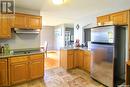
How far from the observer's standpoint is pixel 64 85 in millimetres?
3250

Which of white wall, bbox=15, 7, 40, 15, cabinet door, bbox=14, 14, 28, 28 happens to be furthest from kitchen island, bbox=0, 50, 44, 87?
white wall, bbox=15, 7, 40, 15

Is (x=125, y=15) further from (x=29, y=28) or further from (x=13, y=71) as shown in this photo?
(x=13, y=71)

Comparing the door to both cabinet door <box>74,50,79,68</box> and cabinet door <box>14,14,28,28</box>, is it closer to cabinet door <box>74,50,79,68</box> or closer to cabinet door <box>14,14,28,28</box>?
cabinet door <box>74,50,79,68</box>

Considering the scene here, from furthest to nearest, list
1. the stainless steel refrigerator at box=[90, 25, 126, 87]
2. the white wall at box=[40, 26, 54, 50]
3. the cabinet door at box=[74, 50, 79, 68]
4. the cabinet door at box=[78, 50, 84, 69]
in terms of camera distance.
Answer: the white wall at box=[40, 26, 54, 50]
the cabinet door at box=[74, 50, 79, 68]
the cabinet door at box=[78, 50, 84, 69]
the stainless steel refrigerator at box=[90, 25, 126, 87]

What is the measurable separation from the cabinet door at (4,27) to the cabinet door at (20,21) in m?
0.24

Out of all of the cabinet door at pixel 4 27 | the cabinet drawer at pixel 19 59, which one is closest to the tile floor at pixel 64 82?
the cabinet drawer at pixel 19 59

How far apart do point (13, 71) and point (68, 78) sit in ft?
5.58

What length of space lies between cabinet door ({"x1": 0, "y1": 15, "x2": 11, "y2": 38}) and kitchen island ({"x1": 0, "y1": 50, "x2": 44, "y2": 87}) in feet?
1.98

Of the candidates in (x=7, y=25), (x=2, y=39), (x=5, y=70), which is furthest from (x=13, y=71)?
(x=7, y=25)

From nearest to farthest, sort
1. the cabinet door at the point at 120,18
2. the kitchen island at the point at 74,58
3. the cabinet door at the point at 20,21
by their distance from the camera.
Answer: the cabinet door at the point at 120,18, the cabinet door at the point at 20,21, the kitchen island at the point at 74,58

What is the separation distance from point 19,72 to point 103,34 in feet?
8.57

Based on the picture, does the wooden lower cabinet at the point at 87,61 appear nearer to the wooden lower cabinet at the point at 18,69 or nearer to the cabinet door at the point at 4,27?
the wooden lower cabinet at the point at 18,69

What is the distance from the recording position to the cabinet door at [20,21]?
3504mm

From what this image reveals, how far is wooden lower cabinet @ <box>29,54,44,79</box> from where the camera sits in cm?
353
